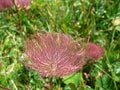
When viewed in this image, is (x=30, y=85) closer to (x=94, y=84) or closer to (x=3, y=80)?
(x=3, y=80)

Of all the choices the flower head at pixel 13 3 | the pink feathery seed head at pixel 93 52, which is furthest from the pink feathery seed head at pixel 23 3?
the pink feathery seed head at pixel 93 52

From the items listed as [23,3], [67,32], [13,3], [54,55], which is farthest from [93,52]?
[23,3]

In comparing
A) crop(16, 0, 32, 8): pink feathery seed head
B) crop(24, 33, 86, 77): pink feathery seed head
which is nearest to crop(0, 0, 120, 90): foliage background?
crop(16, 0, 32, 8): pink feathery seed head

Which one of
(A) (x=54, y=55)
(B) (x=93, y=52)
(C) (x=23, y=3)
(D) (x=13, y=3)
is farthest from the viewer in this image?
(C) (x=23, y=3)

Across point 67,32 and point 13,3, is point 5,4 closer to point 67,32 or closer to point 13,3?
point 13,3

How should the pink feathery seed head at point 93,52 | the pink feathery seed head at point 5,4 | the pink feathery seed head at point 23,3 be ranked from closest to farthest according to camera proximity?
the pink feathery seed head at point 93,52
the pink feathery seed head at point 5,4
the pink feathery seed head at point 23,3

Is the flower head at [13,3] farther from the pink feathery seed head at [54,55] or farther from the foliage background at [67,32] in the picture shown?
the pink feathery seed head at [54,55]

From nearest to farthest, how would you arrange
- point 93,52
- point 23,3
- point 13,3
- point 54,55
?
point 54,55, point 93,52, point 13,3, point 23,3
